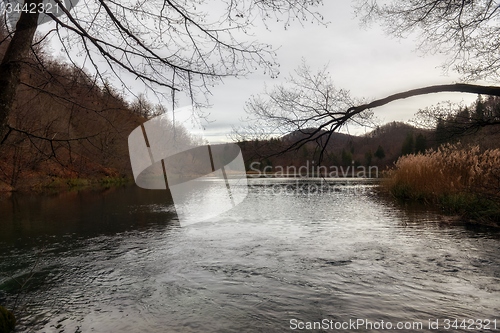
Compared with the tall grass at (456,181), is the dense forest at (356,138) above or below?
above

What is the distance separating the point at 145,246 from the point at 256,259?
7.51ft

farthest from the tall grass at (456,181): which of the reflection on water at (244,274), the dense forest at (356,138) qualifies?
the dense forest at (356,138)

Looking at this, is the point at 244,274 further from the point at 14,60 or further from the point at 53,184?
the point at 53,184

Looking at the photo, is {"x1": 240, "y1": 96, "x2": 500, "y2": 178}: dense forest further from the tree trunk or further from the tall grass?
the tree trunk

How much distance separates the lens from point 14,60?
3117 mm

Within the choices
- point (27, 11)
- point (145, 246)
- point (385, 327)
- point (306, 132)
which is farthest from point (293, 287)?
point (27, 11)

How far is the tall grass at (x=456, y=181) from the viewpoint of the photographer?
8.80 m

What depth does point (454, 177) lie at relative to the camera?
11.2 m

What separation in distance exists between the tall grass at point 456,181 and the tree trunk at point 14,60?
7.95 meters

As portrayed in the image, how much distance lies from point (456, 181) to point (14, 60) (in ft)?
36.7

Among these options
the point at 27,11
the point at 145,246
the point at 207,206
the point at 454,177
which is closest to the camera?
the point at 27,11

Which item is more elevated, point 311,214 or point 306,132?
point 306,132

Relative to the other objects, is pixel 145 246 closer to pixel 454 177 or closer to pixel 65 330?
pixel 65 330

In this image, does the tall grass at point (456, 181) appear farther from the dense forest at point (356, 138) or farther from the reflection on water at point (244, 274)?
the dense forest at point (356, 138)
